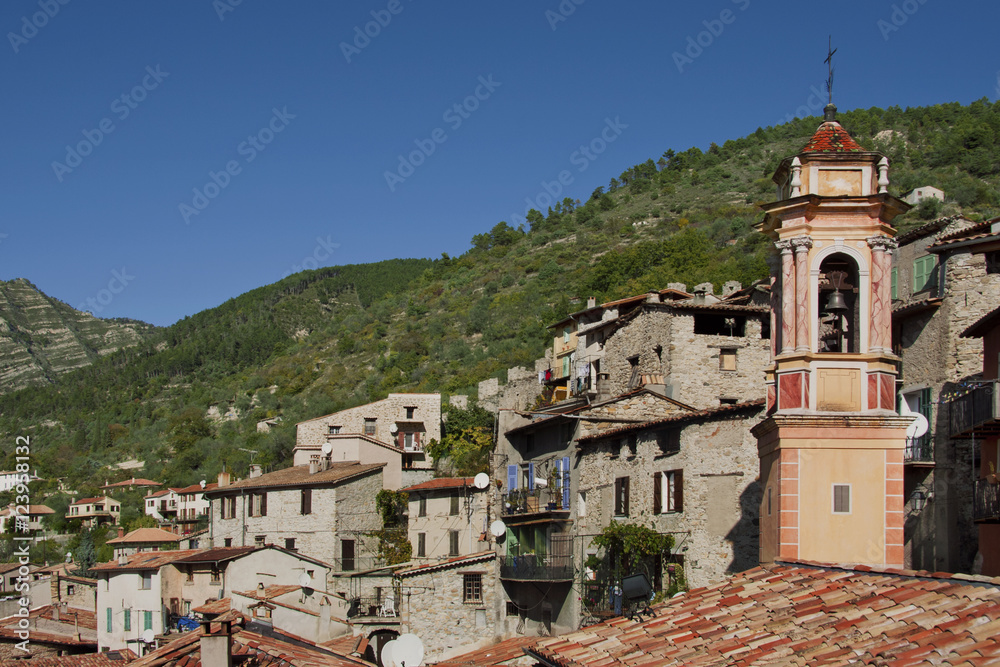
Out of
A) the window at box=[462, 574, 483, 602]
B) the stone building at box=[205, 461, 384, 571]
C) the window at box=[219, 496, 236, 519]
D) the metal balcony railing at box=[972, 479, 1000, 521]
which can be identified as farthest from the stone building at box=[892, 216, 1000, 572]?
the window at box=[219, 496, 236, 519]

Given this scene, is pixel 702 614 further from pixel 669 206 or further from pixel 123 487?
pixel 669 206

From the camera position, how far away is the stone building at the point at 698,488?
30234mm

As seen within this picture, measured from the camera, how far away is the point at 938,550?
29.2 metres

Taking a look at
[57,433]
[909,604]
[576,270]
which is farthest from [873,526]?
[57,433]

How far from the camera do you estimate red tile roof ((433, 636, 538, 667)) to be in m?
33.0

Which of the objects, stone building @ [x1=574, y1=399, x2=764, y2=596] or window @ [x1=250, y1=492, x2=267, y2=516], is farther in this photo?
window @ [x1=250, y1=492, x2=267, y2=516]

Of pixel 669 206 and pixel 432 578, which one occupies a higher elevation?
pixel 669 206

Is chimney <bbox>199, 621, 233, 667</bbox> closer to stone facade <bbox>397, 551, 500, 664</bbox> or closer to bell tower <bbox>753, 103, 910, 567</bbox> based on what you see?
bell tower <bbox>753, 103, 910, 567</bbox>

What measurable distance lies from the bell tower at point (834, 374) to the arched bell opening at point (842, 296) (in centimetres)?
2

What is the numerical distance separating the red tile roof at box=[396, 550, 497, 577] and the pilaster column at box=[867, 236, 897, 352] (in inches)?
1068

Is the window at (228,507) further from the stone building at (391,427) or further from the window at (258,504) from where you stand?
the stone building at (391,427)

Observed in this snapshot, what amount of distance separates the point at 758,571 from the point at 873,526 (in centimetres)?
247

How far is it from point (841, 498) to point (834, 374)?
2.04m

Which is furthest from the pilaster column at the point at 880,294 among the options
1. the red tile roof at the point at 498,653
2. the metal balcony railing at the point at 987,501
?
the red tile roof at the point at 498,653
